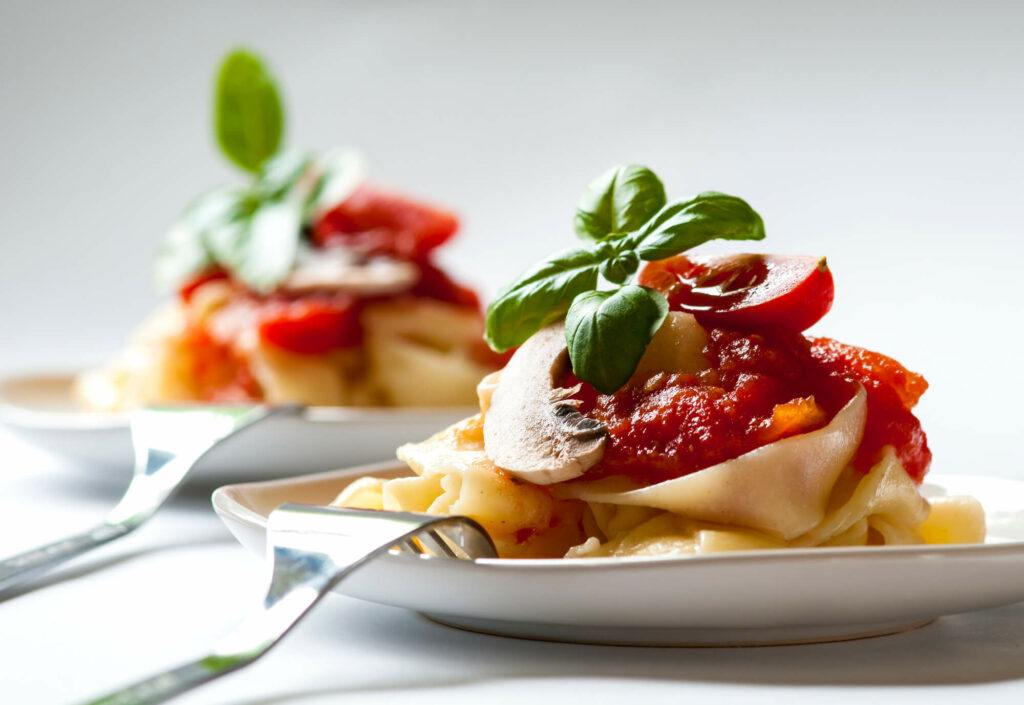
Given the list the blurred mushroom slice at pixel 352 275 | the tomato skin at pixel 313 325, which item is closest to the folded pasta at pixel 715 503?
the tomato skin at pixel 313 325

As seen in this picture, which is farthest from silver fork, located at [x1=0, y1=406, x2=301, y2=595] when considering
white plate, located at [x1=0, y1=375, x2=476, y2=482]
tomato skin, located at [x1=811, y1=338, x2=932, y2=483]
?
tomato skin, located at [x1=811, y1=338, x2=932, y2=483]

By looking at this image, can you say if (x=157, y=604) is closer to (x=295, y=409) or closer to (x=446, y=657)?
(x=446, y=657)

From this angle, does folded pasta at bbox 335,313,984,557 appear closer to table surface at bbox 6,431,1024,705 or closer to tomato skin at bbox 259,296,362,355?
table surface at bbox 6,431,1024,705

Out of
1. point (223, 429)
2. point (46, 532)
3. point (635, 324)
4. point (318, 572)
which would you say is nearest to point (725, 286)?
point (635, 324)

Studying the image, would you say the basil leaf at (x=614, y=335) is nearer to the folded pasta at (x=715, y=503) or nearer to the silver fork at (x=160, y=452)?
the folded pasta at (x=715, y=503)

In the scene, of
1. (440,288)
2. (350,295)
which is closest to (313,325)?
(350,295)

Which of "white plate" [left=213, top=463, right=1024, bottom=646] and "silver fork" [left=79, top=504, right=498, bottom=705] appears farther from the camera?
"white plate" [left=213, top=463, right=1024, bottom=646]

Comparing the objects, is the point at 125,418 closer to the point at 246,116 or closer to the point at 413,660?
the point at 246,116
